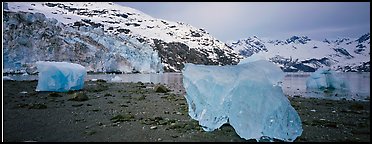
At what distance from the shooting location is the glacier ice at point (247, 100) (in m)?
→ 7.74

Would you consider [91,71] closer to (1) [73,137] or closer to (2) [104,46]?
(2) [104,46]

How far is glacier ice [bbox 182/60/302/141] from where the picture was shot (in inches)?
305

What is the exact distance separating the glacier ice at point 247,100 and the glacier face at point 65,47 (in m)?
55.7

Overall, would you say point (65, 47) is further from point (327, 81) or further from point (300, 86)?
point (327, 81)

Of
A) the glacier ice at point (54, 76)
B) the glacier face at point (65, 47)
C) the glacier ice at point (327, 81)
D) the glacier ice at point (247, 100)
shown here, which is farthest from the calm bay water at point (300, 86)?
the glacier ice at point (247, 100)

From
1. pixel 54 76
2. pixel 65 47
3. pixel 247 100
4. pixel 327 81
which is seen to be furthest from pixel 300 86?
pixel 65 47

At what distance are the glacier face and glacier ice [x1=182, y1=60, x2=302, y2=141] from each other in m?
55.7

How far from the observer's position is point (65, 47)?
2687 inches

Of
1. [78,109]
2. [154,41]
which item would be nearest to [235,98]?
[78,109]

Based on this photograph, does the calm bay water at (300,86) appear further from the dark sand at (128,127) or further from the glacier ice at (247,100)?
the glacier ice at (247,100)

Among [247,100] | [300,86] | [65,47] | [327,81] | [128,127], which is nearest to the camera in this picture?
[247,100]

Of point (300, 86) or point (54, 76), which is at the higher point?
point (54, 76)

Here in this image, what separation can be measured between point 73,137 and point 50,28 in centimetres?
6896

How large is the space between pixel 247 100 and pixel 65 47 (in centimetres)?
6792
